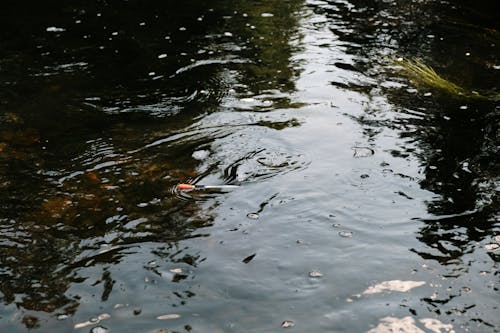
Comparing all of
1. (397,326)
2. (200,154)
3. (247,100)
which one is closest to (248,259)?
(397,326)

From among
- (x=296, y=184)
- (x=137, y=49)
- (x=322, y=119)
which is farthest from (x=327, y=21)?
(x=296, y=184)

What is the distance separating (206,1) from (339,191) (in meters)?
8.28

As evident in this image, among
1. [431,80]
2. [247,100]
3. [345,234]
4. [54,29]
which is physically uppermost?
[54,29]

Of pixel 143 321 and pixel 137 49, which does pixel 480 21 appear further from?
pixel 143 321

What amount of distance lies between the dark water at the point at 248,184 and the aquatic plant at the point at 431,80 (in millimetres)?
145

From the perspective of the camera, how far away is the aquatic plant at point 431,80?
23.3 ft


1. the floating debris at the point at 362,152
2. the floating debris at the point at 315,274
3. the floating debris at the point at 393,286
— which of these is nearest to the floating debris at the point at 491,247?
the floating debris at the point at 393,286

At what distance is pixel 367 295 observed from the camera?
4.02m

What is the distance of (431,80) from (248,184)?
3641 mm

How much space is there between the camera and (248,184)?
5.41 meters

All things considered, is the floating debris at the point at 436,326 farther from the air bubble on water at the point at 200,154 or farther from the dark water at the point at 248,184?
the air bubble on water at the point at 200,154

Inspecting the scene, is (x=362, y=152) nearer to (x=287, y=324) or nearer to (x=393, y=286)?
(x=393, y=286)

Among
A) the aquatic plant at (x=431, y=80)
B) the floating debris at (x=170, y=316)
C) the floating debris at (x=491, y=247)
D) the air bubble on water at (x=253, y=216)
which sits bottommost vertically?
the floating debris at (x=170, y=316)

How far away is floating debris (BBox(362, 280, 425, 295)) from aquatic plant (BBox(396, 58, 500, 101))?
12.7 ft
